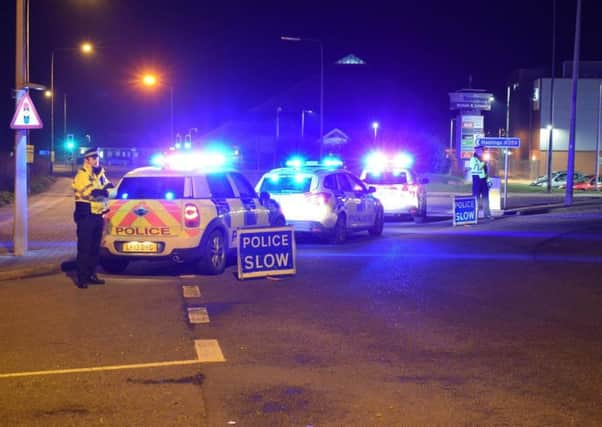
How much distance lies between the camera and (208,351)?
8203 millimetres

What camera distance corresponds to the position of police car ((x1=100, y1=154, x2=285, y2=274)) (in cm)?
1298

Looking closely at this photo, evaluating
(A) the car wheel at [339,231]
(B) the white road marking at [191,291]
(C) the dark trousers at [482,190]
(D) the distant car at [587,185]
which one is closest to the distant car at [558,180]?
(D) the distant car at [587,185]

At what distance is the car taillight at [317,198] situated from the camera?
1762 centimetres

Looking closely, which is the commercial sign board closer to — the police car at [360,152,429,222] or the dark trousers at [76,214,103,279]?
the police car at [360,152,429,222]

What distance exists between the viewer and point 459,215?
23.1 meters

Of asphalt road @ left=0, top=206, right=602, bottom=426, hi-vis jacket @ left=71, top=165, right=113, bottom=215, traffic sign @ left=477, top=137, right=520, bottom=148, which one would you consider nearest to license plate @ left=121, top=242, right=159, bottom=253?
asphalt road @ left=0, top=206, right=602, bottom=426

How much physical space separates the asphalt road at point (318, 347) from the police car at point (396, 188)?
31.5 feet

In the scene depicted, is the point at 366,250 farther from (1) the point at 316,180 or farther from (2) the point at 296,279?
(2) the point at 296,279

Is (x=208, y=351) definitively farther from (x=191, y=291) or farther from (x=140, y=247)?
(x=140, y=247)

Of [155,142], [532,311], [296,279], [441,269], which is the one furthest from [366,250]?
[155,142]

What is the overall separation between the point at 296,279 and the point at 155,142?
3552 inches

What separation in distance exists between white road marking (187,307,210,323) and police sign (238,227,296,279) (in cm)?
237

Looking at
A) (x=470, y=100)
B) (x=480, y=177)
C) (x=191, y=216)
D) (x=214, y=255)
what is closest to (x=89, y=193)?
(x=191, y=216)

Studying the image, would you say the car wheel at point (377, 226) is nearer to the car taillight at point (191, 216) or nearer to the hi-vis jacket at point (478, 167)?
the hi-vis jacket at point (478, 167)
